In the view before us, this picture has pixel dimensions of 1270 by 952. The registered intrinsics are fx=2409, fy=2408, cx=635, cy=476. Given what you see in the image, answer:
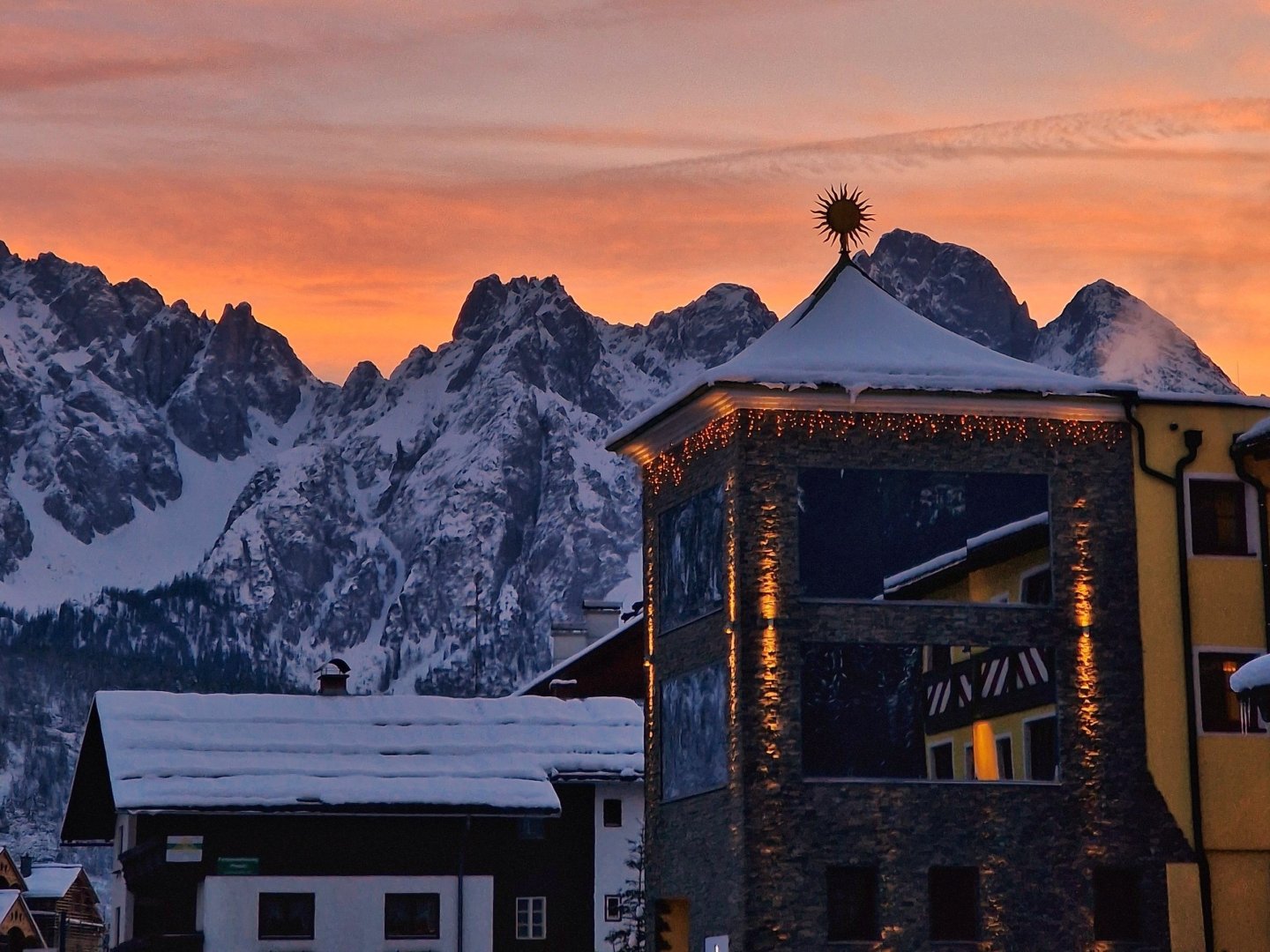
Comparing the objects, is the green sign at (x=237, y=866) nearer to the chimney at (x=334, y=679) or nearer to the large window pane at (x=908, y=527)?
the chimney at (x=334, y=679)

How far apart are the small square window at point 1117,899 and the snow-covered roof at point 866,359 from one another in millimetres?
8591

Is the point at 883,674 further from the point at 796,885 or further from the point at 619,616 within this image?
the point at 619,616

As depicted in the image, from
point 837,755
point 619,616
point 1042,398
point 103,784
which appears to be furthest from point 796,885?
point 619,616

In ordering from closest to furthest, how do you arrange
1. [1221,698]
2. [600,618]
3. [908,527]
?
[908,527]
[1221,698]
[600,618]

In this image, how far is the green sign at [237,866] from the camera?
60.8m

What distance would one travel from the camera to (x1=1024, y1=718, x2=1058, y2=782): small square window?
43000 mm

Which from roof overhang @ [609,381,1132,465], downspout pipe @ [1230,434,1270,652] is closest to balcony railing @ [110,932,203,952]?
roof overhang @ [609,381,1132,465]

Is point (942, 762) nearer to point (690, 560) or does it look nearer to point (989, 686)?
point (989, 686)

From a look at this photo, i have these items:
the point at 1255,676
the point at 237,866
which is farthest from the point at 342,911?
the point at 1255,676

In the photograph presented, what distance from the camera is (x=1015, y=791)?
42.6 m

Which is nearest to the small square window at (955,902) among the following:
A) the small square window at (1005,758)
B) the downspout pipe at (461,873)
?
the small square window at (1005,758)

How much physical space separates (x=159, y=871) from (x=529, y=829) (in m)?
9.85

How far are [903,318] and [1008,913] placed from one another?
11326 mm

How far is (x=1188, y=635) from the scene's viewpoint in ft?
143
